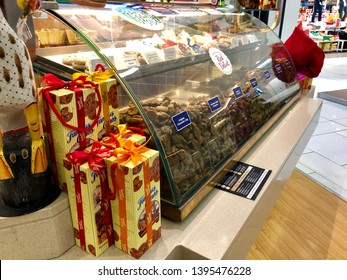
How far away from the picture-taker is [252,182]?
130cm

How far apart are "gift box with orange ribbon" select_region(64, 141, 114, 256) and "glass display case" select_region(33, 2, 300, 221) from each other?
0.68 ft

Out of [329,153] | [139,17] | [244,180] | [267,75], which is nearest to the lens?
[244,180]

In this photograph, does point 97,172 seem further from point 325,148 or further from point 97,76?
point 325,148

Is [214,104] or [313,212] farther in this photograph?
[313,212]

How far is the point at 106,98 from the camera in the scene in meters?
1.01

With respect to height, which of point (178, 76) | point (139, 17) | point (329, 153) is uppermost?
point (139, 17)

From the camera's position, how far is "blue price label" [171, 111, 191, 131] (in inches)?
45.3

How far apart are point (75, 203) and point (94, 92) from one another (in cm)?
34

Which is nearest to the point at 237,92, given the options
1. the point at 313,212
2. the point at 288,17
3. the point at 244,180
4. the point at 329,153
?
the point at 244,180

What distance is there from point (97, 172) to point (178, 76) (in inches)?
34.0

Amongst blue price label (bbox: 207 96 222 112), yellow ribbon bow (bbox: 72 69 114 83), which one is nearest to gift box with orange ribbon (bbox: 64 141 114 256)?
yellow ribbon bow (bbox: 72 69 114 83)

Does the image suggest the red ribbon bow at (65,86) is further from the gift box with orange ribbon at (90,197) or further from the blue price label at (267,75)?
the blue price label at (267,75)

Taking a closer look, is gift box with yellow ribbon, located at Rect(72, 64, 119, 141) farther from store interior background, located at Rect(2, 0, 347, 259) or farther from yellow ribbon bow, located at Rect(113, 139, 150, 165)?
store interior background, located at Rect(2, 0, 347, 259)
